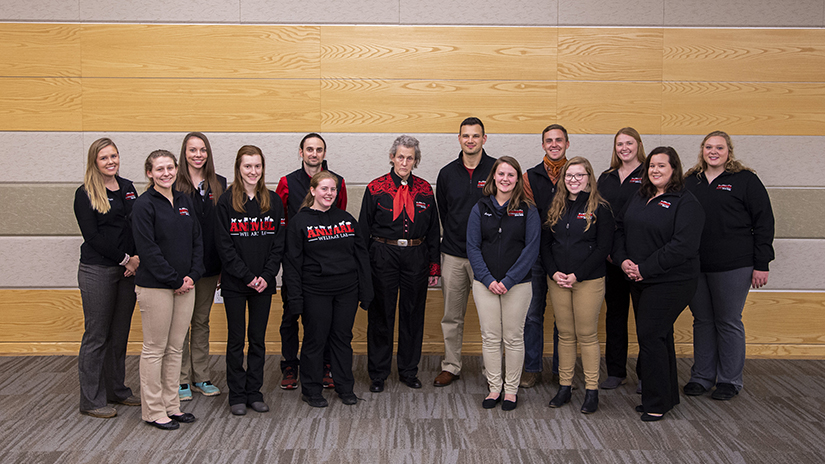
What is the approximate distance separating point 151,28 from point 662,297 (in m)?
4.05

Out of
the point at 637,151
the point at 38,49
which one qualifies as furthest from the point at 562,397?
the point at 38,49

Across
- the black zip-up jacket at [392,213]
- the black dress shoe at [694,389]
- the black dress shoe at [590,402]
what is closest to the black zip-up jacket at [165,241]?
the black zip-up jacket at [392,213]

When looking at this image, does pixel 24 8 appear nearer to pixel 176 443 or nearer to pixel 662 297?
pixel 176 443

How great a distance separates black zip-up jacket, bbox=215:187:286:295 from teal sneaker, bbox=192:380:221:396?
0.74m

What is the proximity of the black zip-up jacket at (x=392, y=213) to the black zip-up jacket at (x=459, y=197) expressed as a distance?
11cm

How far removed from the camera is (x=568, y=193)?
3254mm

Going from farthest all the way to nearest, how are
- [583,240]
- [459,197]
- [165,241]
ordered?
1. [459,197]
2. [583,240]
3. [165,241]

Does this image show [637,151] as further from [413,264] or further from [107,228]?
[107,228]

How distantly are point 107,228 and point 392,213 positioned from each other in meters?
1.64

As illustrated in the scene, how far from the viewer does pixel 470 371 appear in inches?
157

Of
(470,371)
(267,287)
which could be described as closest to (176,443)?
(267,287)

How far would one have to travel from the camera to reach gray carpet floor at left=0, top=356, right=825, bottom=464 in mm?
2729

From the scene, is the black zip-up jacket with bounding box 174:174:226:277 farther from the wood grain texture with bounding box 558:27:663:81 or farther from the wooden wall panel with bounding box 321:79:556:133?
the wood grain texture with bounding box 558:27:663:81

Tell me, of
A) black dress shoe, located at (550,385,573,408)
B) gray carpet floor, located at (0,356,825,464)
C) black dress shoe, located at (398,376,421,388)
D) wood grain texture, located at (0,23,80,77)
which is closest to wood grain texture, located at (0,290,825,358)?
gray carpet floor, located at (0,356,825,464)
